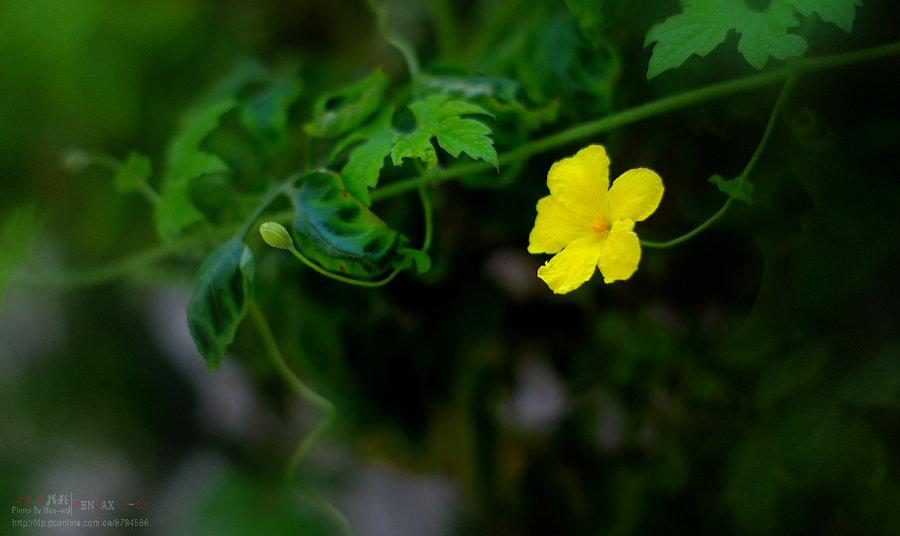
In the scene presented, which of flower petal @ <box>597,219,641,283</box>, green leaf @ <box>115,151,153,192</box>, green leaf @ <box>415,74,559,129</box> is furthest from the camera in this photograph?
green leaf @ <box>115,151,153,192</box>

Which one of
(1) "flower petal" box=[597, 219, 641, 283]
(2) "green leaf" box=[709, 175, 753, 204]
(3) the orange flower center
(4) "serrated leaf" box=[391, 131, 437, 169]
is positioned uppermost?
(4) "serrated leaf" box=[391, 131, 437, 169]

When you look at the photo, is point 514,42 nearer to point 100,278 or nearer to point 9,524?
point 100,278

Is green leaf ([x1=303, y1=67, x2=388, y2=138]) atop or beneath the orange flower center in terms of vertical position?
atop

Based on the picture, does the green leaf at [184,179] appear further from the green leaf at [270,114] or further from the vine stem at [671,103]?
the vine stem at [671,103]

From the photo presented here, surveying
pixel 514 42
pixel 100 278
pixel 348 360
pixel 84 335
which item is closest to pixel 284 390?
pixel 348 360

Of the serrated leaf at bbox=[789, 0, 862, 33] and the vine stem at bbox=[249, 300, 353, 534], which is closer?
the serrated leaf at bbox=[789, 0, 862, 33]

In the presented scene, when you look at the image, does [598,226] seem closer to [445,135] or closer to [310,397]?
[445,135]

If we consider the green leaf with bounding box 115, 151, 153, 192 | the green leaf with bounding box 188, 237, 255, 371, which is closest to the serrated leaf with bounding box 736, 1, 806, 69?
the green leaf with bounding box 188, 237, 255, 371

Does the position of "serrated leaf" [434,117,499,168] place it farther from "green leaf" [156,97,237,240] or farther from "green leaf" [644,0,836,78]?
"green leaf" [156,97,237,240]
